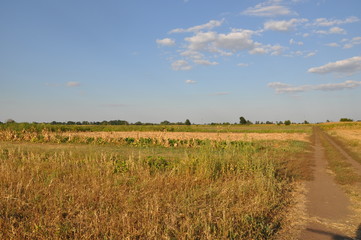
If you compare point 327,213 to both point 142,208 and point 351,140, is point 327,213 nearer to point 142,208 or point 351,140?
point 142,208

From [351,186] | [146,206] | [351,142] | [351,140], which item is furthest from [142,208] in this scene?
[351,140]

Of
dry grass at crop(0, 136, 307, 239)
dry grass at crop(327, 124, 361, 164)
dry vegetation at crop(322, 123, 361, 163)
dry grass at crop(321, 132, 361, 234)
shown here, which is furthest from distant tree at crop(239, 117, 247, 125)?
dry grass at crop(0, 136, 307, 239)

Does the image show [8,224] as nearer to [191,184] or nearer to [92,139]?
[191,184]

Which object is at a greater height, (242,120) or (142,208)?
(242,120)

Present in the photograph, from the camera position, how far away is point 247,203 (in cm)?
609

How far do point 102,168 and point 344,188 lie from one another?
7926 mm

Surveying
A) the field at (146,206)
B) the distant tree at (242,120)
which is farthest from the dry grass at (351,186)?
the distant tree at (242,120)

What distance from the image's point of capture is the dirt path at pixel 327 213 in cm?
505

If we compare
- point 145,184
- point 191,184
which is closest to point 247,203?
point 191,184

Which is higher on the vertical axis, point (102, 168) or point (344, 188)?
point (102, 168)

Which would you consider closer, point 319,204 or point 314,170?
point 319,204

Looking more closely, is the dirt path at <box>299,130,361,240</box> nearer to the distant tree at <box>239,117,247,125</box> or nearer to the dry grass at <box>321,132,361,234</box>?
the dry grass at <box>321,132,361,234</box>

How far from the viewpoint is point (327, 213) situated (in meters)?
6.28

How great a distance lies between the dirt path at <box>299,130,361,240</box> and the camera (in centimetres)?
505
